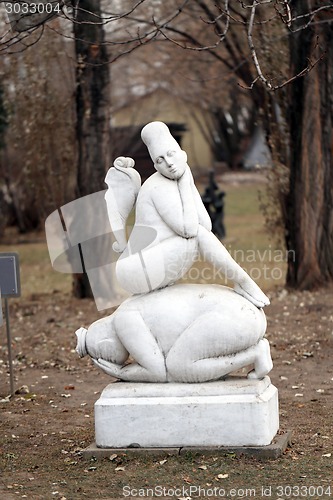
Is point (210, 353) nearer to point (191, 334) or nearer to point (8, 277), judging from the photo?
point (191, 334)

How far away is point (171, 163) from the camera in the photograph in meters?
7.17

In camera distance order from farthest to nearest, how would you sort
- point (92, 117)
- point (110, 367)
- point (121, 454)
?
point (92, 117) → point (110, 367) → point (121, 454)

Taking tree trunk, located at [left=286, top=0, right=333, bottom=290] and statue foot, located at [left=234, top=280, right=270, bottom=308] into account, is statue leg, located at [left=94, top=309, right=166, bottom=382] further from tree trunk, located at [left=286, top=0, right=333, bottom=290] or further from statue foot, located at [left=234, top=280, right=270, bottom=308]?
tree trunk, located at [left=286, top=0, right=333, bottom=290]

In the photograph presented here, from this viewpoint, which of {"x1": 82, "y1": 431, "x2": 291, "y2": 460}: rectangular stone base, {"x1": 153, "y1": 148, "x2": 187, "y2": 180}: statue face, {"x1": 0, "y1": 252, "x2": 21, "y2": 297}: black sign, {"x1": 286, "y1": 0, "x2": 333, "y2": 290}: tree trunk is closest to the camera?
{"x1": 82, "y1": 431, "x2": 291, "y2": 460}: rectangular stone base

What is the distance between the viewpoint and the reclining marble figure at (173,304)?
701 centimetres

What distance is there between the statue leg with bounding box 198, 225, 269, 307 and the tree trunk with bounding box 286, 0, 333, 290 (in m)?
7.42

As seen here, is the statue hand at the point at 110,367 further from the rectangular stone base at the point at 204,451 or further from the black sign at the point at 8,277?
the black sign at the point at 8,277

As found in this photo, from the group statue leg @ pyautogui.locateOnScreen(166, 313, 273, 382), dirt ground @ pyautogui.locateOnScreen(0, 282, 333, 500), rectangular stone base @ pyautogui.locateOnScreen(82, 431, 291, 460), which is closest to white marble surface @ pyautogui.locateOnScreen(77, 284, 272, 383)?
statue leg @ pyautogui.locateOnScreen(166, 313, 273, 382)

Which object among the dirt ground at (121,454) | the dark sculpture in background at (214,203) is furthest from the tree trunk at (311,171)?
the dark sculpture in background at (214,203)

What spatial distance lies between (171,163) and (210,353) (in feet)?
4.48

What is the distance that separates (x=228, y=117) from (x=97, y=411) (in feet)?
132

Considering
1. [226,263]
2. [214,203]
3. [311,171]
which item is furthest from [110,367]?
[214,203]

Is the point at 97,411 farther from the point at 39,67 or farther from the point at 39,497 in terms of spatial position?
→ the point at 39,67

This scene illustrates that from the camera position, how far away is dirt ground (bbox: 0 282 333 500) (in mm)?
6566
